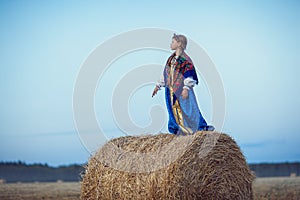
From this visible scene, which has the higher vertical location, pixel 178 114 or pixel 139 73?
pixel 139 73

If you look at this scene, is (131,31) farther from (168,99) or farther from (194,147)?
(194,147)

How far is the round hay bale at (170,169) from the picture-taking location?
22.9 feet

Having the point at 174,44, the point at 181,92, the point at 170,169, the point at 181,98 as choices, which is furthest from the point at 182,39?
the point at 170,169

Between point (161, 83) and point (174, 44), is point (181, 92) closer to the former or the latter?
point (161, 83)

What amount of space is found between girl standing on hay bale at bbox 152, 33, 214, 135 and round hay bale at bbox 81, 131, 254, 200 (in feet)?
1.22

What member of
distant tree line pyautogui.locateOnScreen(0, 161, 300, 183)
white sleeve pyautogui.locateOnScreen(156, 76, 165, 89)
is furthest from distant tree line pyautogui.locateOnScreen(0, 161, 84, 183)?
white sleeve pyautogui.locateOnScreen(156, 76, 165, 89)

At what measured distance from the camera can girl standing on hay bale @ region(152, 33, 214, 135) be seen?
26.0 feet

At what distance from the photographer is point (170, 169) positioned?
6.94m

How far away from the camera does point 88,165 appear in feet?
27.3

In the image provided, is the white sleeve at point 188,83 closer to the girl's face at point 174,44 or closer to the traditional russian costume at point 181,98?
the traditional russian costume at point 181,98

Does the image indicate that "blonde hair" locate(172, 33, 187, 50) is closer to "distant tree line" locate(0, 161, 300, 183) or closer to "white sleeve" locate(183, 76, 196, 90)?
"white sleeve" locate(183, 76, 196, 90)

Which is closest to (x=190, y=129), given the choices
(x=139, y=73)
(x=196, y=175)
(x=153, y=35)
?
(x=196, y=175)

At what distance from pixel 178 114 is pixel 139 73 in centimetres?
117

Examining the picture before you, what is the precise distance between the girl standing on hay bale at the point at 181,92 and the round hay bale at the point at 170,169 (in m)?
0.37
